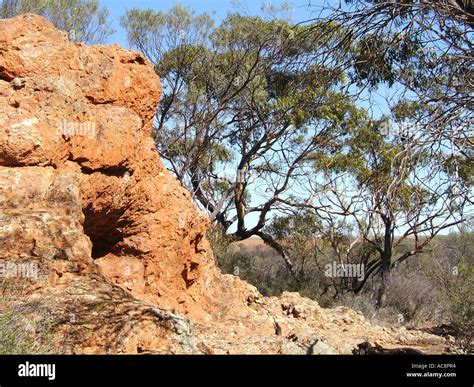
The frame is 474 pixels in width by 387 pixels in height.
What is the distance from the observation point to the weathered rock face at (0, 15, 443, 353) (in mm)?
4793

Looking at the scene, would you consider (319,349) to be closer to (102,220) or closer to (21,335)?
(102,220)

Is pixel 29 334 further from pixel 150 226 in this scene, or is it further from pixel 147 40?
pixel 147 40

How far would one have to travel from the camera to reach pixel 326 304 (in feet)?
51.3

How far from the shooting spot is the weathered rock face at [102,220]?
189 inches

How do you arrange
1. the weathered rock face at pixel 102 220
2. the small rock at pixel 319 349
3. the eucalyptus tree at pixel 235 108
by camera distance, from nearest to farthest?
the weathered rock face at pixel 102 220
the small rock at pixel 319 349
the eucalyptus tree at pixel 235 108

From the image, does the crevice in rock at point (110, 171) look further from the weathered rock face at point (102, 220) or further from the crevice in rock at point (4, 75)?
the crevice in rock at point (4, 75)

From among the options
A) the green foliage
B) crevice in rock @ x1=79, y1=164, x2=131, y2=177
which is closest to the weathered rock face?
crevice in rock @ x1=79, y1=164, x2=131, y2=177

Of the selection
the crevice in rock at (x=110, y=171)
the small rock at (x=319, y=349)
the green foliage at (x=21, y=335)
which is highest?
the crevice in rock at (x=110, y=171)

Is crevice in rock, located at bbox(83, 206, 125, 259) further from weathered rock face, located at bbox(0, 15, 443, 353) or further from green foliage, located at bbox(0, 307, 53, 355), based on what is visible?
green foliage, located at bbox(0, 307, 53, 355)

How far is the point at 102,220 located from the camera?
24.2 ft

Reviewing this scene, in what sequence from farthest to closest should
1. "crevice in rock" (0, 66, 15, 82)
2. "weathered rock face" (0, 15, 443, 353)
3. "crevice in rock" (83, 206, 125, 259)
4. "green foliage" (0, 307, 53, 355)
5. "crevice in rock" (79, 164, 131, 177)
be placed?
"crevice in rock" (83, 206, 125, 259)
"crevice in rock" (79, 164, 131, 177)
"crevice in rock" (0, 66, 15, 82)
"weathered rock face" (0, 15, 443, 353)
"green foliage" (0, 307, 53, 355)

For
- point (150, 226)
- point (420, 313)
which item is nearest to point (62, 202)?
point (150, 226)

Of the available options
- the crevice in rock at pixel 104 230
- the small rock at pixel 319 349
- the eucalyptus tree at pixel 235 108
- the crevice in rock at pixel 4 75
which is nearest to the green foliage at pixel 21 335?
the crevice in rock at pixel 104 230

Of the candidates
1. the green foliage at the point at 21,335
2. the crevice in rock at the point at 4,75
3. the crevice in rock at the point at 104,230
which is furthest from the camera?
the crevice in rock at the point at 104,230
